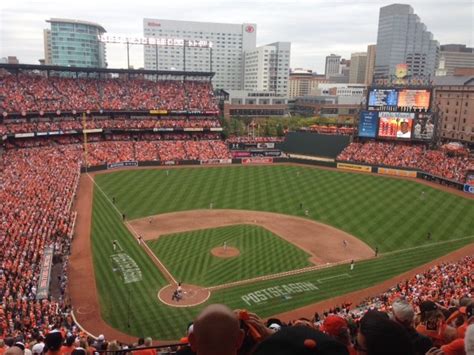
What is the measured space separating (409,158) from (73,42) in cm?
15338

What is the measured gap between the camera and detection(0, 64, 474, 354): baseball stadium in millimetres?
22141

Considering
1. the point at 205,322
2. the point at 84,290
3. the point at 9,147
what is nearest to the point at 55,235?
the point at 84,290

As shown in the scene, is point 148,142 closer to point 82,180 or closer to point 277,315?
point 82,180

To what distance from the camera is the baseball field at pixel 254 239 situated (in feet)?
81.0

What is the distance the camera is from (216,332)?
3.04 meters

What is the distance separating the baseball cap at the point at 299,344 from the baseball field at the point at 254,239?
762 inches

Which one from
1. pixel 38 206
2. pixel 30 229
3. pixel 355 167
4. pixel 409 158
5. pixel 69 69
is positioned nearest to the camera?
pixel 30 229

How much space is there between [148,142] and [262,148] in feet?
63.3

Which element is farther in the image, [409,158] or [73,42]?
[73,42]

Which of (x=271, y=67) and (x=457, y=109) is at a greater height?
(x=271, y=67)

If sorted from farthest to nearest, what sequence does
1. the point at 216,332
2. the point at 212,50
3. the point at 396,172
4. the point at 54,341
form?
the point at 212,50
the point at 396,172
the point at 54,341
the point at 216,332

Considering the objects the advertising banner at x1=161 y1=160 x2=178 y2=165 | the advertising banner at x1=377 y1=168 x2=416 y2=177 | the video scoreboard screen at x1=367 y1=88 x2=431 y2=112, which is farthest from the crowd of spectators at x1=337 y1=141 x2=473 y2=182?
the advertising banner at x1=161 y1=160 x2=178 y2=165

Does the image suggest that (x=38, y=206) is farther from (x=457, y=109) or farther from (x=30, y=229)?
(x=457, y=109)

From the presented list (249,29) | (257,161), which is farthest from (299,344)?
(249,29)
